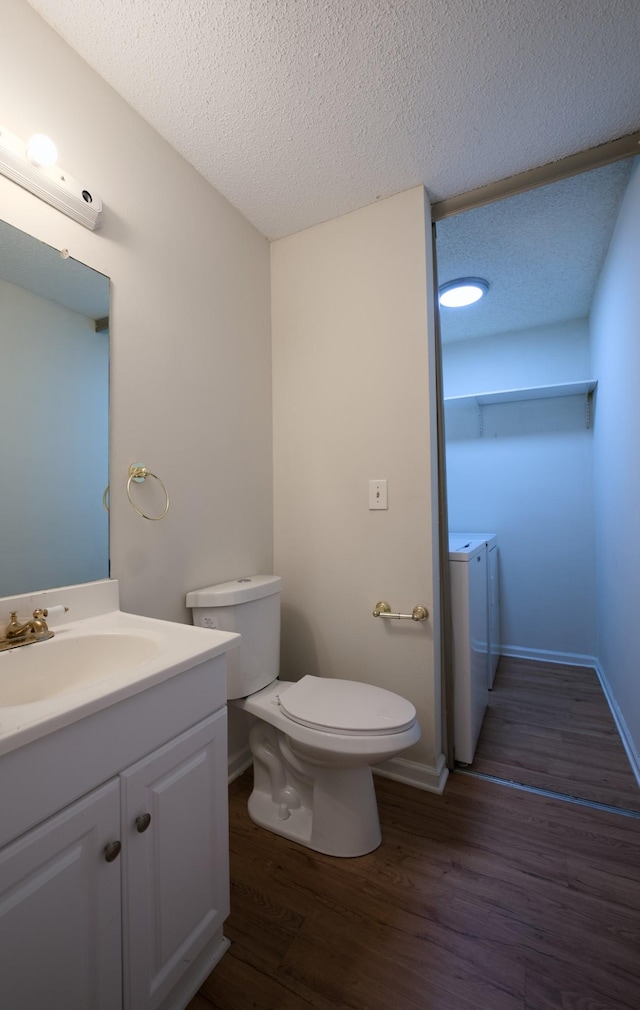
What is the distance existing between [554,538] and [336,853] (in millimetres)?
2418

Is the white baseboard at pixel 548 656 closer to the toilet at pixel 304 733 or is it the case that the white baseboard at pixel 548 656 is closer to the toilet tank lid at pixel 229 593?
the toilet at pixel 304 733

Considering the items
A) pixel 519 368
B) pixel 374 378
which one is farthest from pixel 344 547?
pixel 519 368

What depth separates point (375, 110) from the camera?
53.3 inches

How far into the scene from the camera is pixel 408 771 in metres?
1.66

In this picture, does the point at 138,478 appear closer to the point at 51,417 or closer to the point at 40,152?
the point at 51,417

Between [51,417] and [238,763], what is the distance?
4.86ft

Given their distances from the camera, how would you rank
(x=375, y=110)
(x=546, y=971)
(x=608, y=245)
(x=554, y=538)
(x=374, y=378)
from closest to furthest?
(x=546, y=971)
(x=375, y=110)
(x=374, y=378)
(x=608, y=245)
(x=554, y=538)

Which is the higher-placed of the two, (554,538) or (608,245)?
(608,245)

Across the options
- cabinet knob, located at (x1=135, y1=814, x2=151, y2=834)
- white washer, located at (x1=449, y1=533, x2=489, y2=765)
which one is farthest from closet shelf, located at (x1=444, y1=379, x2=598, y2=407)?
cabinet knob, located at (x1=135, y1=814, x2=151, y2=834)

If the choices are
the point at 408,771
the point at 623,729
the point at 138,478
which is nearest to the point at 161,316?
the point at 138,478

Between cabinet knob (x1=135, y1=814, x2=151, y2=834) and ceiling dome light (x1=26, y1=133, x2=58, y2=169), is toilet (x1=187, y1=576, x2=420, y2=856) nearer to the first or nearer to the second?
cabinet knob (x1=135, y1=814, x2=151, y2=834)

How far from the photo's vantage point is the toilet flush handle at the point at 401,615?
1615mm

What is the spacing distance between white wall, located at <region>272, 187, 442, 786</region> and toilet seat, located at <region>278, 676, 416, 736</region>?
303 millimetres

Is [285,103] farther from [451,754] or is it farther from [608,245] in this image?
[451,754]
